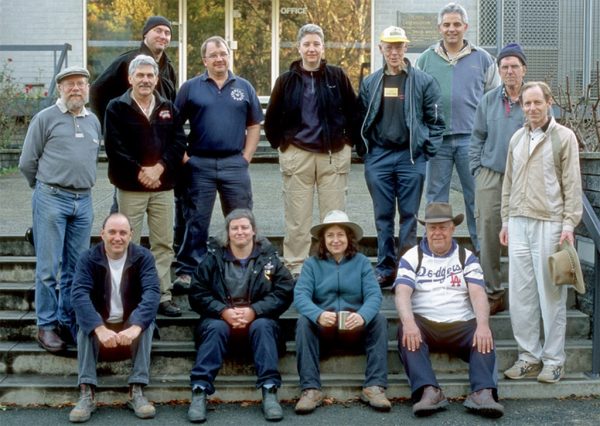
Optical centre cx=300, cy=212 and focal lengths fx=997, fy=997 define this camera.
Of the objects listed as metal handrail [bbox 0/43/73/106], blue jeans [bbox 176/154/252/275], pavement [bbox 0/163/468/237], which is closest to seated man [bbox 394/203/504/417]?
blue jeans [bbox 176/154/252/275]

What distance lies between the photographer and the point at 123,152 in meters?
7.05

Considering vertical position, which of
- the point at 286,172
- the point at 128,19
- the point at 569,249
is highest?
the point at 128,19

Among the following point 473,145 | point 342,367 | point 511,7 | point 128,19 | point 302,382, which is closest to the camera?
point 302,382

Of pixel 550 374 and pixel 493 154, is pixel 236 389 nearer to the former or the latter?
pixel 550 374

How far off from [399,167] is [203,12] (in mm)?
10357

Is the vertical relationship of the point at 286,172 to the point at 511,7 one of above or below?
below

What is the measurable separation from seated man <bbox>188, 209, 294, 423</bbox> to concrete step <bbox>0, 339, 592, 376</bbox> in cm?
32

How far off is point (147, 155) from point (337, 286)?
166 centimetres

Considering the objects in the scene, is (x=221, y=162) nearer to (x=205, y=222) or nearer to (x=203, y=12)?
(x=205, y=222)

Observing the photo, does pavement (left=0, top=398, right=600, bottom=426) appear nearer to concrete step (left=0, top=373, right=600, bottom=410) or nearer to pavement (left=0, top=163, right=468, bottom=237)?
concrete step (left=0, top=373, right=600, bottom=410)

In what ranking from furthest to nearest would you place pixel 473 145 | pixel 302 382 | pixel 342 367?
pixel 473 145
pixel 342 367
pixel 302 382

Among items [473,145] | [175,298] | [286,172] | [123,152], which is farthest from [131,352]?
[473,145]

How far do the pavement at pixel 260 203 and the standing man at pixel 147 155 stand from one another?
1.64 meters

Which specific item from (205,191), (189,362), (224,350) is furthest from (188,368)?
(205,191)
